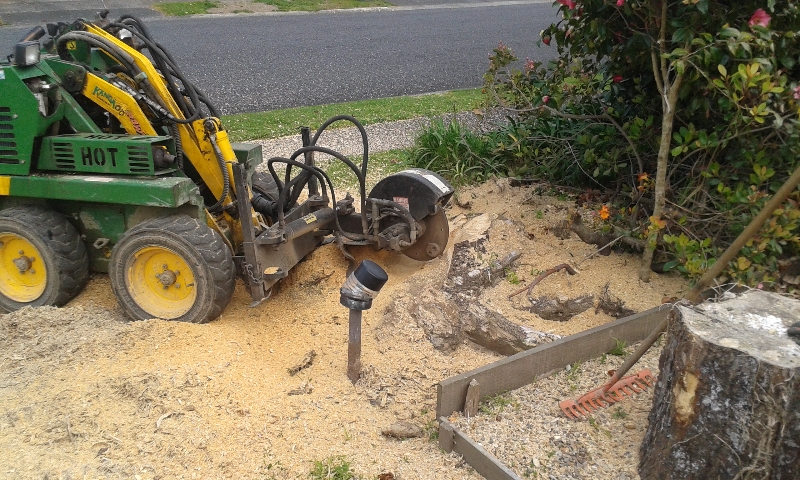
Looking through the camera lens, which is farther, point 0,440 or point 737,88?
point 737,88

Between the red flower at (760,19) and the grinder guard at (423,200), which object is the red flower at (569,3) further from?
the grinder guard at (423,200)

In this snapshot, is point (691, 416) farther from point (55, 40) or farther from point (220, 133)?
point (55, 40)

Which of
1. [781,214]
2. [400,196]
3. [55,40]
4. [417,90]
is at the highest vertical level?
[55,40]

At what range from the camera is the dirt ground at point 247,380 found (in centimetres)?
327

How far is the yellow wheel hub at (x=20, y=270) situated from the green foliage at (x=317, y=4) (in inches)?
645

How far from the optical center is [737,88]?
12.0 feet

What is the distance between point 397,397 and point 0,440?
194 centimetres

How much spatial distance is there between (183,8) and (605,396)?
1789 cm

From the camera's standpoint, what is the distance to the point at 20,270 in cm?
464

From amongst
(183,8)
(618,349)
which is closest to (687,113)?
(618,349)

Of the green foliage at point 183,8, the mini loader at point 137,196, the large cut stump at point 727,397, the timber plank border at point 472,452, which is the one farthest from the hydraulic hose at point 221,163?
the green foliage at point 183,8

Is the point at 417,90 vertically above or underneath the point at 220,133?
underneath

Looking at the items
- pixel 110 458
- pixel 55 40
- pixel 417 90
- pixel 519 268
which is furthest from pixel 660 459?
pixel 417 90

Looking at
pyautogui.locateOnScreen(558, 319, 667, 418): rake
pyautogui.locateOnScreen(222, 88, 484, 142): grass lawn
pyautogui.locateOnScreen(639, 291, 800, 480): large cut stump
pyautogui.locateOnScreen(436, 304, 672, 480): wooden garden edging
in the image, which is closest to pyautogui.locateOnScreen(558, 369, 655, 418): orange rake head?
pyautogui.locateOnScreen(558, 319, 667, 418): rake
